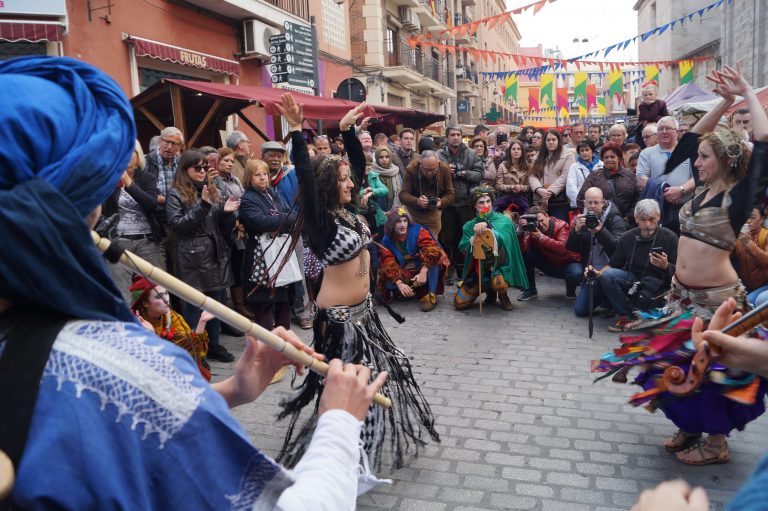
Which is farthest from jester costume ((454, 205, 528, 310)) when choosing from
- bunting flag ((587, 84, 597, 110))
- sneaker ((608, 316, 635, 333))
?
bunting flag ((587, 84, 597, 110))

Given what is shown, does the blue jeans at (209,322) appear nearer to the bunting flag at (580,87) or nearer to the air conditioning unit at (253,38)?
the air conditioning unit at (253,38)

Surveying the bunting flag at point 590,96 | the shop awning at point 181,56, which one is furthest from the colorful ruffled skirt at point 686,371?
the bunting flag at point 590,96

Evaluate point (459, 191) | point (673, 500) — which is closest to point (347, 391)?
point (673, 500)

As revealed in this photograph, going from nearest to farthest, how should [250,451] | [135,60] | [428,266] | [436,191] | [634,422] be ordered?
[250,451], [634,422], [428,266], [436,191], [135,60]

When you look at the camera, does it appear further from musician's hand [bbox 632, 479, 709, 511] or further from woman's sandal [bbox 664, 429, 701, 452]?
musician's hand [bbox 632, 479, 709, 511]

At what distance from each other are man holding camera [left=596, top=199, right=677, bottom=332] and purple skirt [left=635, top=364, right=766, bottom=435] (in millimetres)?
2733

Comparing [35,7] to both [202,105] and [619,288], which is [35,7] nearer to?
[202,105]

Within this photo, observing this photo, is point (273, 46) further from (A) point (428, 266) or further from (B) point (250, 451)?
(B) point (250, 451)

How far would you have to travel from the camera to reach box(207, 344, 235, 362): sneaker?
5539 mm

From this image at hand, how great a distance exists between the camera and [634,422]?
4.12m

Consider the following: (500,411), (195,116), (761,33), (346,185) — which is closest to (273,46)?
(195,116)

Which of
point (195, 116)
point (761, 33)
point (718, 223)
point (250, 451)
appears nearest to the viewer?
point (250, 451)

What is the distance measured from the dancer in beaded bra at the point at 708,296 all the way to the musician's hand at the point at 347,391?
2.28 m

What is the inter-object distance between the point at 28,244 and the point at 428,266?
6.66 metres
